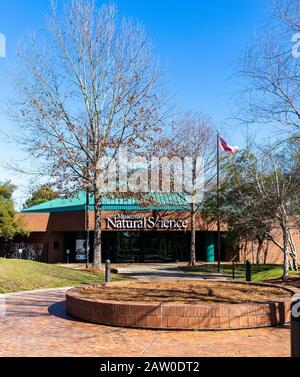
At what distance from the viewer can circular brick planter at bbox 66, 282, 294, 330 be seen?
8.82 meters

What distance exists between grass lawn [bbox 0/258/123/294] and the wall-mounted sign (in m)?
17.9

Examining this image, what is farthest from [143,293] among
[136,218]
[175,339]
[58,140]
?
[136,218]

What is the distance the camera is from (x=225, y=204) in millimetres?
Result: 30625

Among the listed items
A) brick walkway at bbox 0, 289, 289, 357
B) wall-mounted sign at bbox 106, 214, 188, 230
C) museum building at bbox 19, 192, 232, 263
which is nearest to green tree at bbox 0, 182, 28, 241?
museum building at bbox 19, 192, 232, 263

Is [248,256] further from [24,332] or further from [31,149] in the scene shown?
[24,332]

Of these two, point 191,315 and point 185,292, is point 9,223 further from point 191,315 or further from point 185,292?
point 191,315

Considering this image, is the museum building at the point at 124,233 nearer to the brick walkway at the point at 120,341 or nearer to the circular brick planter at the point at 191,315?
the circular brick planter at the point at 191,315

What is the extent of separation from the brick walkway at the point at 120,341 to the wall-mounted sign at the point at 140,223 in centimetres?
2865

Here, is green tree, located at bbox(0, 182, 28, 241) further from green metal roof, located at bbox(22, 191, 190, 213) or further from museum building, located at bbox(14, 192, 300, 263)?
green metal roof, located at bbox(22, 191, 190, 213)

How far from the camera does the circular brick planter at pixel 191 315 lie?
8.82 m

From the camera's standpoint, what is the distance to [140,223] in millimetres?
38781

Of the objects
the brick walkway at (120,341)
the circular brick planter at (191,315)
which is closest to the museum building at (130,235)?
the brick walkway at (120,341)

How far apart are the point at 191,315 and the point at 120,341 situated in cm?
161

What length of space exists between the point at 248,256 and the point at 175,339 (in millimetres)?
34537
